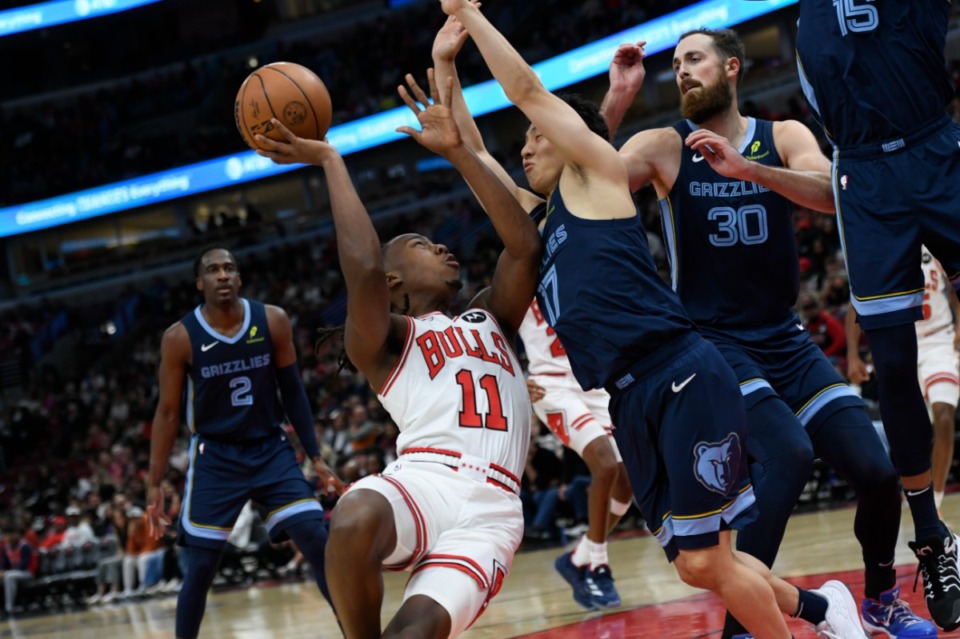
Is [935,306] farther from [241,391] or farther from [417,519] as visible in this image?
[417,519]

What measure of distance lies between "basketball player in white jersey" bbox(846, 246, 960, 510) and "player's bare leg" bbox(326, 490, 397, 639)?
17.3 ft

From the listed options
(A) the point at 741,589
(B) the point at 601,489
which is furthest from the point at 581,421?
(A) the point at 741,589

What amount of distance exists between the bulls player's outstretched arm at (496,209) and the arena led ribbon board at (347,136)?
1772 centimetres

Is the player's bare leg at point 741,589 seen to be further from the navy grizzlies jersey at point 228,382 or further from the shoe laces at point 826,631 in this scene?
the navy grizzlies jersey at point 228,382

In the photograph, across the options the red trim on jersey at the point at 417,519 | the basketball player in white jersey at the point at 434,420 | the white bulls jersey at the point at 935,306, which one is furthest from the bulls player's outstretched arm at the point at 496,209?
the white bulls jersey at the point at 935,306

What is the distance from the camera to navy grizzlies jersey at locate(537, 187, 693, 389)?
385 centimetres

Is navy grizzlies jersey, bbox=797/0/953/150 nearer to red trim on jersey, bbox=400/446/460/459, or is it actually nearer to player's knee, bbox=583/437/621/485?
red trim on jersey, bbox=400/446/460/459

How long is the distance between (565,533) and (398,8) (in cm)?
2189

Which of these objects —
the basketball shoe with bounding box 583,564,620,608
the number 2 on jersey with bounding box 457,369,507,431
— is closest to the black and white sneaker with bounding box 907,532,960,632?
the number 2 on jersey with bounding box 457,369,507,431

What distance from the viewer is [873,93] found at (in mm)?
4039

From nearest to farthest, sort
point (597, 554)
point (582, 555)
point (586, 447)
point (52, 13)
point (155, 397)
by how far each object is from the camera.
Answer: point (597, 554), point (582, 555), point (586, 447), point (155, 397), point (52, 13)

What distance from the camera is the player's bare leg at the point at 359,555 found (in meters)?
3.56

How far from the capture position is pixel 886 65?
403 centimetres

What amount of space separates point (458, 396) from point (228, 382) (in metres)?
2.86
